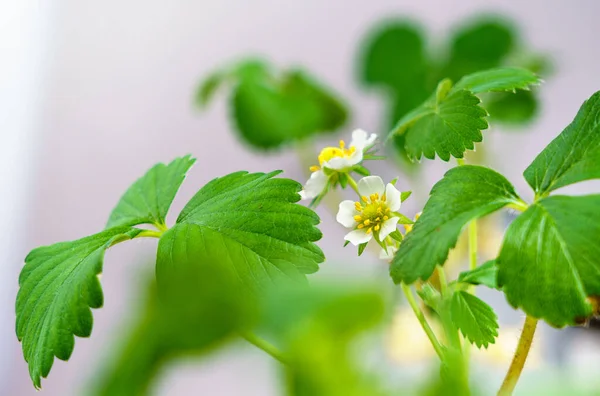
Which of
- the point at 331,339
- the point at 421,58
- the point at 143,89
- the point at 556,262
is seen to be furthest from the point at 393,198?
the point at 143,89

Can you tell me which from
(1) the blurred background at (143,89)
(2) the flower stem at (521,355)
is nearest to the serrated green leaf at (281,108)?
(1) the blurred background at (143,89)

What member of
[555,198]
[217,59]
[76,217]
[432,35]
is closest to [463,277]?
[555,198]

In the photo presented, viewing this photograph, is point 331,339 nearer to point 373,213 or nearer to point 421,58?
point 373,213

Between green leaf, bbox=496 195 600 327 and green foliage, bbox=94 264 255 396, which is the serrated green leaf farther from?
green foliage, bbox=94 264 255 396

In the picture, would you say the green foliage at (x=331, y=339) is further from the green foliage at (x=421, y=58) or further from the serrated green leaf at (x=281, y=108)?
the green foliage at (x=421, y=58)

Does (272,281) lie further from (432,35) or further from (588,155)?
(432,35)

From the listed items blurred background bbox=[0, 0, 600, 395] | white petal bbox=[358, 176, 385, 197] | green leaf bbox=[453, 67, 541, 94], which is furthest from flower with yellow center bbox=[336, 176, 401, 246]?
blurred background bbox=[0, 0, 600, 395]
